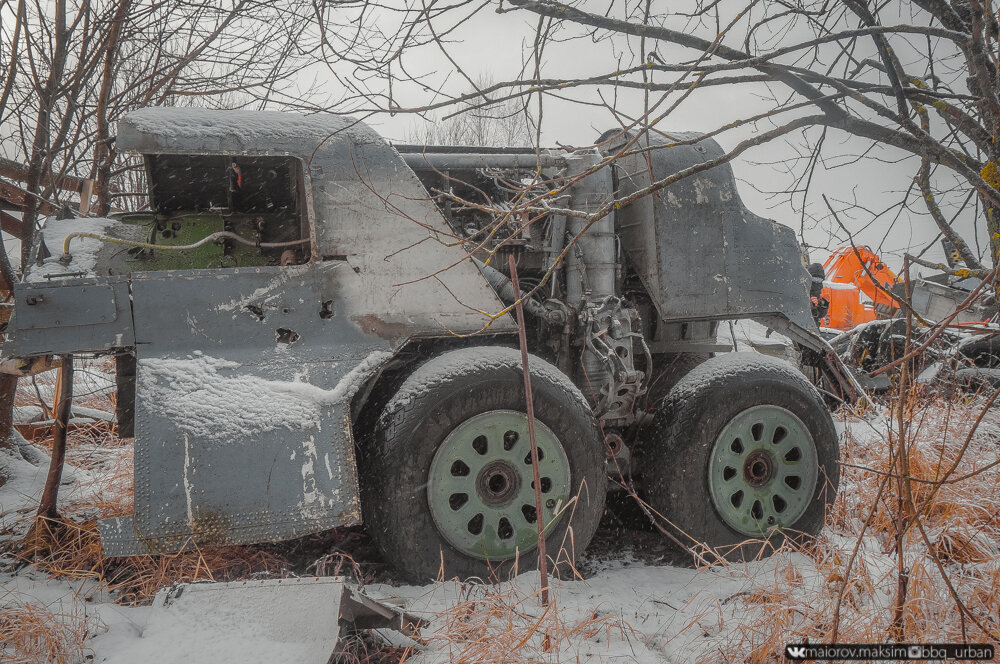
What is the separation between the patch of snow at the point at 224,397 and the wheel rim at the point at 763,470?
197cm

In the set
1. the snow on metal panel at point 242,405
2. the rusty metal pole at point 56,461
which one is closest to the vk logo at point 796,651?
the snow on metal panel at point 242,405

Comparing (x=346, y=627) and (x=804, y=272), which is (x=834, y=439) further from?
(x=346, y=627)

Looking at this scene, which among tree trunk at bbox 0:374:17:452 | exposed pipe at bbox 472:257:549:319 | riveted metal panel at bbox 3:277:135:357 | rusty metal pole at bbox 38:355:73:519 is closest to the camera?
riveted metal panel at bbox 3:277:135:357

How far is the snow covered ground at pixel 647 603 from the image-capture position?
2490mm

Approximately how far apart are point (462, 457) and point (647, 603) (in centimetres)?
105

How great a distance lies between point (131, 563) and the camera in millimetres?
3279

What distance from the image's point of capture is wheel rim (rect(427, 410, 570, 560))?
313 cm

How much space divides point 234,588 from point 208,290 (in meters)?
1.19

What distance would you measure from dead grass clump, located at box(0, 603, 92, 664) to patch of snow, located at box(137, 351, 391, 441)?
777 millimetres

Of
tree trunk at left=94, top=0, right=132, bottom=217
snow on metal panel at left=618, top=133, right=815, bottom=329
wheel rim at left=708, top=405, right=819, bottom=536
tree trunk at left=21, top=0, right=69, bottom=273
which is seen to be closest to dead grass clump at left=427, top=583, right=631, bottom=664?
wheel rim at left=708, top=405, right=819, bottom=536

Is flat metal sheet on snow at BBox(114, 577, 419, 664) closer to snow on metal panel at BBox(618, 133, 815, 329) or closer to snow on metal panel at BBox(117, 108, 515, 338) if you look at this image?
snow on metal panel at BBox(117, 108, 515, 338)

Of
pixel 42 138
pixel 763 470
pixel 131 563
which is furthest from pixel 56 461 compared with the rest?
pixel 763 470

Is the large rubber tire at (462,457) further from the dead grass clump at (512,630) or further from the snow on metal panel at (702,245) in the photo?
the snow on metal panel at (702,245)

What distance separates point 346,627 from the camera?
7.95ft
